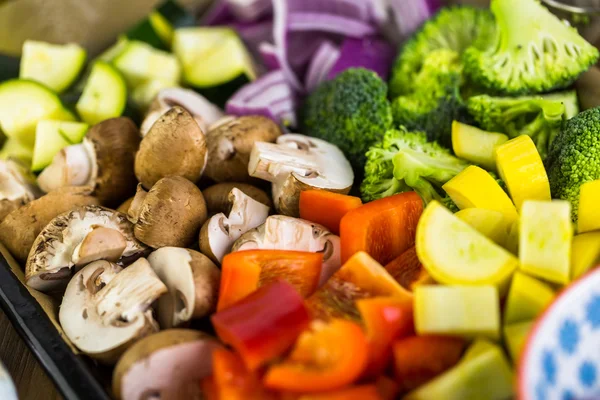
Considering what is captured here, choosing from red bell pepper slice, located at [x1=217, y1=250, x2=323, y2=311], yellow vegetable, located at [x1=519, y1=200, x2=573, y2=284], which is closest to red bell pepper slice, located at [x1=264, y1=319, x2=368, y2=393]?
red bell pepper slice, located at [x1=217, y1=250, x2=323, y2=311]

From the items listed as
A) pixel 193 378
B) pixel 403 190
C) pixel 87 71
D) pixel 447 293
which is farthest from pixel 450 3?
pixel 193 378

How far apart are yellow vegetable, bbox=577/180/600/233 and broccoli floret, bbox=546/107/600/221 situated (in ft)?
0.62

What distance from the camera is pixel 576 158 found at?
140 centimetres

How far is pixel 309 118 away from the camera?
205cm

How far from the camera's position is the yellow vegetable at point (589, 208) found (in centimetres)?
117

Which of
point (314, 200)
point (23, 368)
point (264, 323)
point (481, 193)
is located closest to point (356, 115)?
point (314, 200)

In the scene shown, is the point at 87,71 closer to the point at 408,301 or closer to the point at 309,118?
the point at 309,118

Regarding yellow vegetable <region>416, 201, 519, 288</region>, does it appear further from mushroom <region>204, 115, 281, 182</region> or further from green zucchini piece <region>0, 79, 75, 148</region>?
green zucchini piece <region>0, 79, 75, 148</region>

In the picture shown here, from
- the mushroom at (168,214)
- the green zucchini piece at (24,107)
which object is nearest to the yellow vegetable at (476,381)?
the mushroom at (168,214)

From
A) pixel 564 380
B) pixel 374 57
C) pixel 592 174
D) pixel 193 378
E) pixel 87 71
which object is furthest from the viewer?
pixel 87 71

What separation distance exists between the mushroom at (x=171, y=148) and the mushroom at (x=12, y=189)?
1.33ft

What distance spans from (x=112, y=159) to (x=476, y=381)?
1210 mm

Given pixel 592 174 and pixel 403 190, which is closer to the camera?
pixel 592 174

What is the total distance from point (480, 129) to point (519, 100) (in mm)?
142
